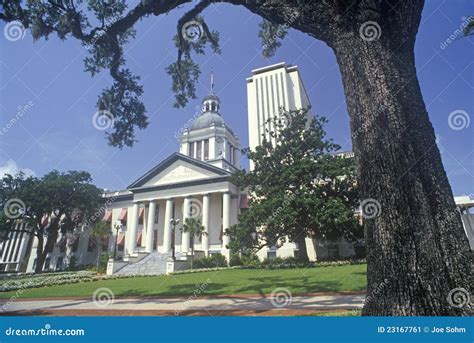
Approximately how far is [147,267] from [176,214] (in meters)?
10.8

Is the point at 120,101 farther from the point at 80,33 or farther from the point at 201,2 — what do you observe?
the point at 201,2

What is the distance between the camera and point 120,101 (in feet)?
28.1

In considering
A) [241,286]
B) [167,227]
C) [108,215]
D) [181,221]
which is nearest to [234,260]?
[181,221]

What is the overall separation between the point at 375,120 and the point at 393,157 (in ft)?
1.56

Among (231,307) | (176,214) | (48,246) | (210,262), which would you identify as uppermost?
(176,214)

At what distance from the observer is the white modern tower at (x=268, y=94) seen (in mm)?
43875

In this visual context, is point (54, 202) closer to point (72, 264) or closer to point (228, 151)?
point (72, 264)

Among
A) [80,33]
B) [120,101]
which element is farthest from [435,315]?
[80,33]

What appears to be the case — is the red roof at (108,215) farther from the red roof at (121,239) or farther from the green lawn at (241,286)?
the green lawn at (241,286)

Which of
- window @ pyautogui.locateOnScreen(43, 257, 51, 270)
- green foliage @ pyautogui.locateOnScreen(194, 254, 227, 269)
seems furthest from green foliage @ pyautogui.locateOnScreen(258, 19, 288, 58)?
window @ pyautogui.locateOnScreen(43, 257, 51, 270)

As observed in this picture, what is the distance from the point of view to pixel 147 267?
31.2 metres

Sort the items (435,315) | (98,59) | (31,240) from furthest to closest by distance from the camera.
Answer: (31,240)
(98,59)
(435,315)

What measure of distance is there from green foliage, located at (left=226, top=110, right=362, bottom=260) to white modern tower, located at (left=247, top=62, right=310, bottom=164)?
1385cm

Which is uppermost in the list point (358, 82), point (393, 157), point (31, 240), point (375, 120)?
point (31, 240)
